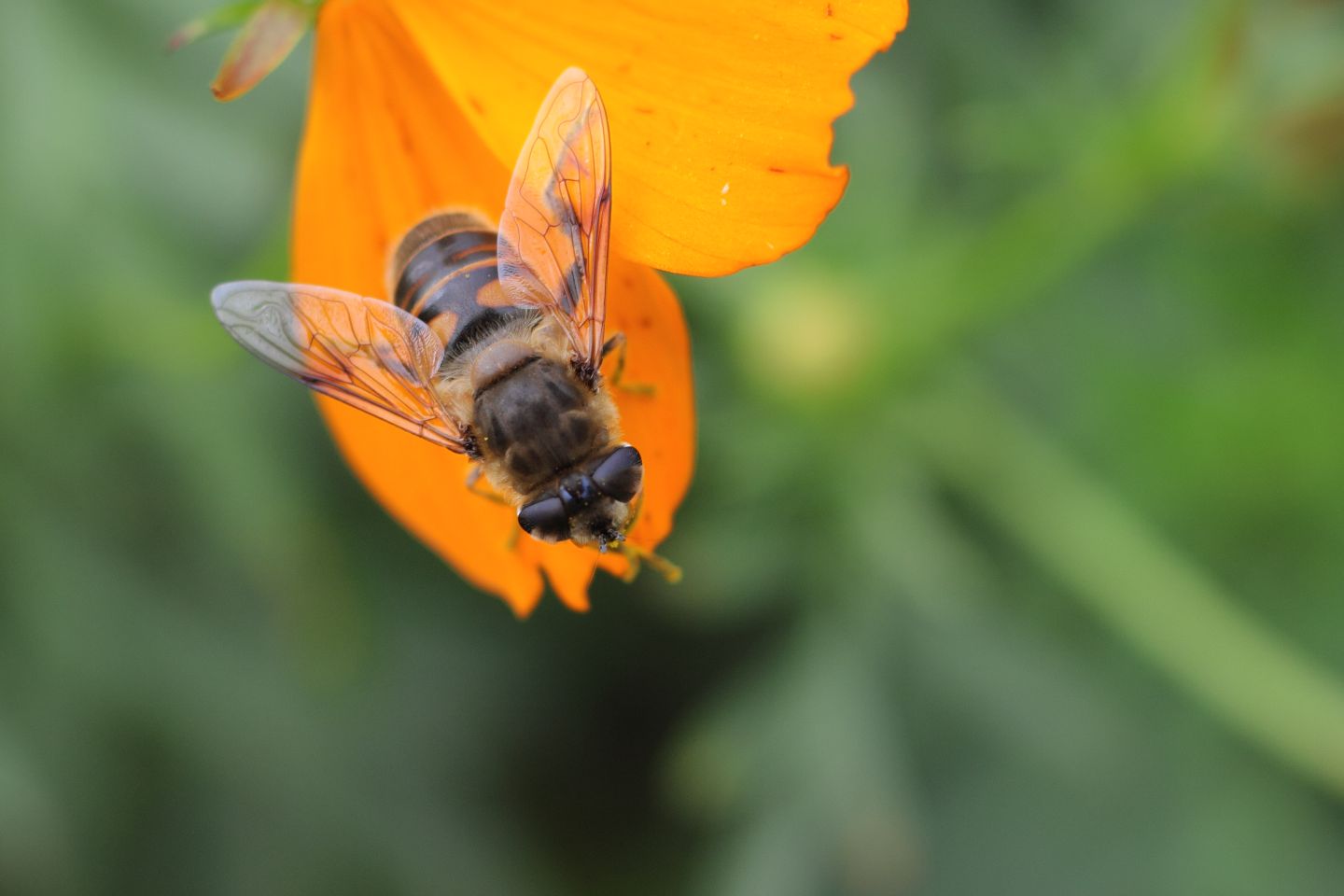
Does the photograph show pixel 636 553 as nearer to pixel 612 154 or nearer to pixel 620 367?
pixel 620 367

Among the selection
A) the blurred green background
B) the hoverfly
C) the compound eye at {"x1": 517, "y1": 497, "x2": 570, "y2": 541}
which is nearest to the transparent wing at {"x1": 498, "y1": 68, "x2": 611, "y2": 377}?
the hoverfly

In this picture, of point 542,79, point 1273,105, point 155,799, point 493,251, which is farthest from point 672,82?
point 155,799

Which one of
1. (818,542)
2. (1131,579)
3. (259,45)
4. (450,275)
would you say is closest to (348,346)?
(450,275)

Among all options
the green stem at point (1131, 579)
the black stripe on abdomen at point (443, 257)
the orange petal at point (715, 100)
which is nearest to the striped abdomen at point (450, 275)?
the black stripe on abdomen at point (443, 257)

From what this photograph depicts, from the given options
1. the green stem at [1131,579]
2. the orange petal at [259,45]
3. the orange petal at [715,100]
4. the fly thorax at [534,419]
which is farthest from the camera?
the green stem at [1131,579]

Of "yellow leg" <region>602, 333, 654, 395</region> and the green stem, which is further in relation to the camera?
the green stem

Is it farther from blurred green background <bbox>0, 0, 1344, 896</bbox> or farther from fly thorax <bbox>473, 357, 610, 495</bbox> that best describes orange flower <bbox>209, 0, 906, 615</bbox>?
blurred green background <bbox>0, 0, 1344, 896</bbox>

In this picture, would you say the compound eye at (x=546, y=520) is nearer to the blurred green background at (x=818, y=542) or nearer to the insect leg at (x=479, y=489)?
the insect leg at (x=479, y=489)
